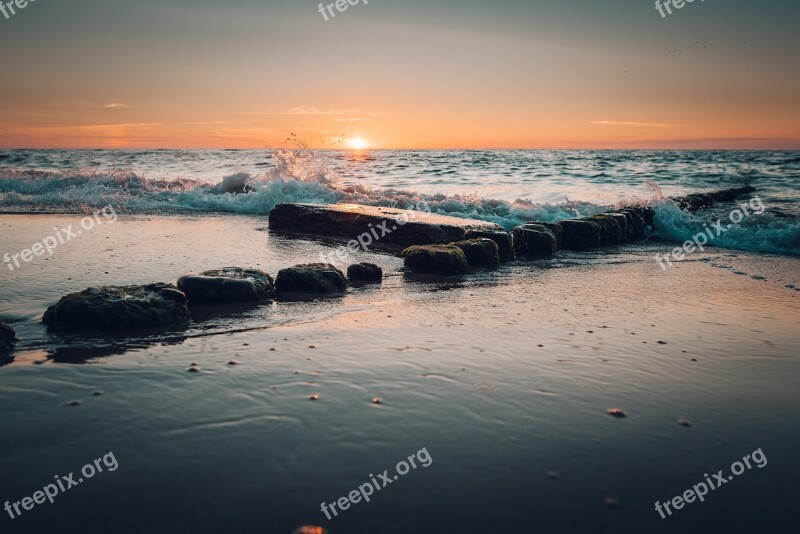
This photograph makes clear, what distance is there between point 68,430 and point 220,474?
1.02 metres

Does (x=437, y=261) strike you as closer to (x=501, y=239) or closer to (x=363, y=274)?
(x=363, y=274)

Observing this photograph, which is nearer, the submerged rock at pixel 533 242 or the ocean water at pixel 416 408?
the ocean water at pixel 416 408

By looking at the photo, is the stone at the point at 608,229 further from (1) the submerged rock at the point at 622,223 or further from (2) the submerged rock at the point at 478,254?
(2) the submerged rock at the point at 478,254

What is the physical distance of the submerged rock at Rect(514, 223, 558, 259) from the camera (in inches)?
383

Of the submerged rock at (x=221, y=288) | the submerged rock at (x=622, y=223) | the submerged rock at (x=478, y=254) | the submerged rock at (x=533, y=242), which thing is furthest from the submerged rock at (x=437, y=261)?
the submerged rock at (x=622, y=223)

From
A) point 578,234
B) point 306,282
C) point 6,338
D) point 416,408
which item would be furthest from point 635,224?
point 6,338

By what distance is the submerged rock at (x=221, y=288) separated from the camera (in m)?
5.67

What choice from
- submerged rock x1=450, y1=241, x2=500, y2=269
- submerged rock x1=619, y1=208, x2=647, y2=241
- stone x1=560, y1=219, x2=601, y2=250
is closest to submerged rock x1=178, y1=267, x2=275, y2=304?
submerged rock x1=450, y1=241, x2=500, y2=269

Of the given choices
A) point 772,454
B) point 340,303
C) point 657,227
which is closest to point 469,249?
point 340,303

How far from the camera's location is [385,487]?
2533mm

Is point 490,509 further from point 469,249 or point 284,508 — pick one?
point 469,249

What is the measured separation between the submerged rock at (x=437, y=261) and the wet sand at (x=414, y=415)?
5.51ft

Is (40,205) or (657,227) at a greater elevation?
(40,205)

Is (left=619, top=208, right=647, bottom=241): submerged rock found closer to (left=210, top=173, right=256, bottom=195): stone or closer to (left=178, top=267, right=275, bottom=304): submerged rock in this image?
(left=178, top=267, right=275, bottom=304): submerged rock
